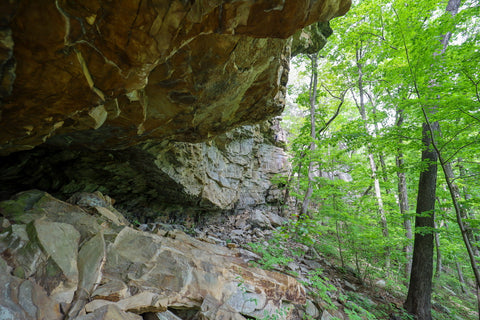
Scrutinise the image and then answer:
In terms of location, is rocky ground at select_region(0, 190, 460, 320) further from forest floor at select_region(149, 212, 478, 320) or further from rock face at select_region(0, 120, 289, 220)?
rock face at select_region(0, 120, 289, 220)

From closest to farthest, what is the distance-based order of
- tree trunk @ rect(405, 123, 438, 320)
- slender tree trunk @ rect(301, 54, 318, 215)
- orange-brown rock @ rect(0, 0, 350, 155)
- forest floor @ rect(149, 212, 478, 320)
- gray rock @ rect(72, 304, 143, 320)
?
orange-brown rock @ rect(0, 0, 350, 155), gray rock @ rect(72, 304, 143, 320), forest floor @ rect(149, 212, 478, 320), tree trunk @ rect(405, 123, 438, 320), slender tree trunk @ rect(301, 54, 318, 215)

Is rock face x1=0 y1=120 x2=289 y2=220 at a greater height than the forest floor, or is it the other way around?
rock face x1=0 y1=120 x2=289 y2=220

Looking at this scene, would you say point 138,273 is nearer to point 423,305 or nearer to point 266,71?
point 266,71

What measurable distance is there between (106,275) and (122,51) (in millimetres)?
3450

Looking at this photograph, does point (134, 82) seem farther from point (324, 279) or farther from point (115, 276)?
point (324, 279)

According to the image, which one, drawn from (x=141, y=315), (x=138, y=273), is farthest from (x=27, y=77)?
(x=141, y=315)

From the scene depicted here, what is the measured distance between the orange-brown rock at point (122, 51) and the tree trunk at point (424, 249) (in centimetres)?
602

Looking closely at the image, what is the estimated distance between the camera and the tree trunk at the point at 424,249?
5.75m

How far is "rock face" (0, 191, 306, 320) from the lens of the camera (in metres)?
2.57

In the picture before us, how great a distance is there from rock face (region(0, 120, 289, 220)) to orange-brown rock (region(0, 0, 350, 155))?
2842 mm

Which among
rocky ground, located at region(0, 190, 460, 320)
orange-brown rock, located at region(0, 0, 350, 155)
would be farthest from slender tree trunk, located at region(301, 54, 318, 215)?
orange-brown rock, located at region(0, 0, 350, 155)

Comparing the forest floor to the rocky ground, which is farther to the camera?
the forest floor

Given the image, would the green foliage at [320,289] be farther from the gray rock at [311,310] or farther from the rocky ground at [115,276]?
the gray rock at [311,310]

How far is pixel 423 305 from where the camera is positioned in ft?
19.0
